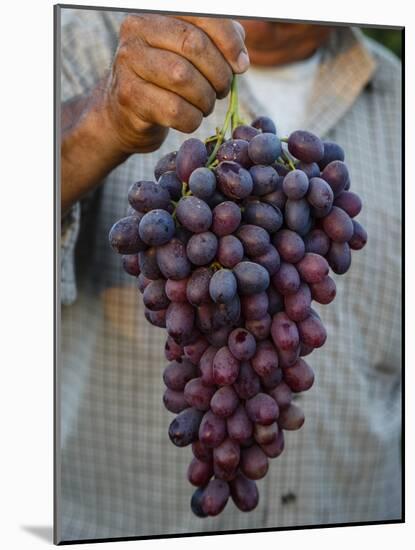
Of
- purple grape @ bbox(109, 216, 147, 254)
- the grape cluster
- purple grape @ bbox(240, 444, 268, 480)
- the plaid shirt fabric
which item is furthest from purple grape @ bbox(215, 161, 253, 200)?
the plaid shirt fabric

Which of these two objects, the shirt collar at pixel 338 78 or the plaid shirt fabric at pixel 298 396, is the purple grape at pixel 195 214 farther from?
the shirt collar at pixel 338 78

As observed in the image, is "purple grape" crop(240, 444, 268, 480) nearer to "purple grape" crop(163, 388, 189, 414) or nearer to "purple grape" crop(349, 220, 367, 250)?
"purple grape" crop(163, 388, 189, 414)

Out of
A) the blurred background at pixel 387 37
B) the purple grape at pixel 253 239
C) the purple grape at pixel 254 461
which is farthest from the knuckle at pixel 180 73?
the blurred background at pixel 387 37

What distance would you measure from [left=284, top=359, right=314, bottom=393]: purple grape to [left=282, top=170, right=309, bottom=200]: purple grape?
0.65 feet

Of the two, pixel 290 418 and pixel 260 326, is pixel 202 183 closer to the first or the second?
pixel 260 326

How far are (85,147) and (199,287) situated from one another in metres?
0.43

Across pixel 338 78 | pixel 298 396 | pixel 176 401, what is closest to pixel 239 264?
pixel 176 401

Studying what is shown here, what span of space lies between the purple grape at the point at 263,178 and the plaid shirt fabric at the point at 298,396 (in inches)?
23.5

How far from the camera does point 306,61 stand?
1.74m

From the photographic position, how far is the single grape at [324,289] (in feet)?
3.22

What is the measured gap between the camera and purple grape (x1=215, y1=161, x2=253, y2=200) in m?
0.93

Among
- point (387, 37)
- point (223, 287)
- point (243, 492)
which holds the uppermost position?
point (387, 37)

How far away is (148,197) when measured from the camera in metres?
0.94

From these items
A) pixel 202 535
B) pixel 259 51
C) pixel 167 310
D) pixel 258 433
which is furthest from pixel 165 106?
pixel 202 535
